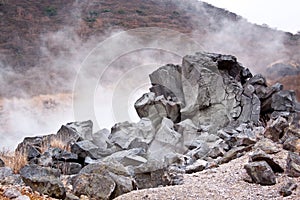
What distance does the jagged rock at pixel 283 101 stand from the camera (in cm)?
1115

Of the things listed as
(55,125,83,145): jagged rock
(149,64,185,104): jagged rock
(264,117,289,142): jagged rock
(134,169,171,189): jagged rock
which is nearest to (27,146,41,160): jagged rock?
(55,125,83,145): jagged rock

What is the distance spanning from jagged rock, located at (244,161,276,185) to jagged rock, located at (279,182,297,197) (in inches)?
10.4

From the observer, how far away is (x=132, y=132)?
10.1 m

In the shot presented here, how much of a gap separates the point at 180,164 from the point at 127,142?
301 cm

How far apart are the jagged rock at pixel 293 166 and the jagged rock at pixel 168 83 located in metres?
8.17

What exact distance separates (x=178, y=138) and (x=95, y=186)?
19.4ft

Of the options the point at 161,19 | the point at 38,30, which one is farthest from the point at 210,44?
the point at 38,30

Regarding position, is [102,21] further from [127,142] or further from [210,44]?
[127,142]

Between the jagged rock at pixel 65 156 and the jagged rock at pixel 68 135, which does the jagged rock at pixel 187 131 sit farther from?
the jagged rock at pixel 65 156

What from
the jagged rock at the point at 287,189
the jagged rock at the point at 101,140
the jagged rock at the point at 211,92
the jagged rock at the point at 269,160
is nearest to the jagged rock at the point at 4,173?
the jagged rock at the point at 269,160

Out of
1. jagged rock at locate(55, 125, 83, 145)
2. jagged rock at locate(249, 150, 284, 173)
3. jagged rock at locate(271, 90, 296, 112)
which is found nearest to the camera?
jagged rock at locate(249, 150, 284, 173)

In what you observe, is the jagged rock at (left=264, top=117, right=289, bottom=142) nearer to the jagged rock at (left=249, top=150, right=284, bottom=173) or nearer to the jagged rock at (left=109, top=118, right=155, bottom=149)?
the jagged rock at (left=249, top=150, right=284, bottom=173)

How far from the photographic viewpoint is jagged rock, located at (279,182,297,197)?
133 inches

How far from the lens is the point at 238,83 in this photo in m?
12.2
